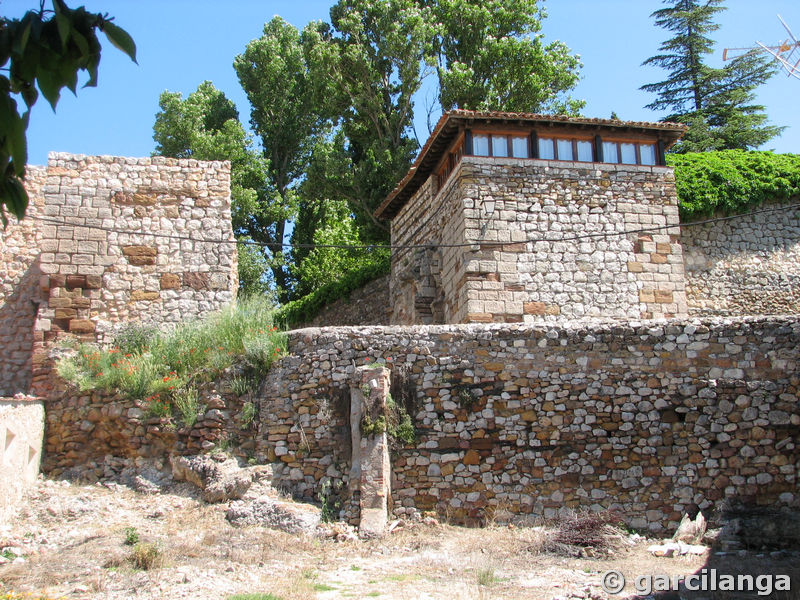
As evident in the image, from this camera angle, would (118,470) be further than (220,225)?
No

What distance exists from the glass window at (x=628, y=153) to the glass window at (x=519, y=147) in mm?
2038

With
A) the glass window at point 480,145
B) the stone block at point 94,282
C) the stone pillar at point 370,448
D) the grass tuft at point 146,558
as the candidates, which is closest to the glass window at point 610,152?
the glass window at point 480,145

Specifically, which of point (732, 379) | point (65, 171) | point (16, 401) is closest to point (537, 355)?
point (732, 379)

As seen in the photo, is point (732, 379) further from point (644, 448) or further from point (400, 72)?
point (400, 72)

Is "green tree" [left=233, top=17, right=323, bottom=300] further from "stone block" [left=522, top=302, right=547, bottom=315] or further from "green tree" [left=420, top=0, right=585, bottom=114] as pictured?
"stone block" [left=522, top=302, right=547, bottom=315]

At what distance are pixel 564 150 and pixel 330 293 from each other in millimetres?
8193

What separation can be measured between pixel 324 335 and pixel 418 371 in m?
1.48

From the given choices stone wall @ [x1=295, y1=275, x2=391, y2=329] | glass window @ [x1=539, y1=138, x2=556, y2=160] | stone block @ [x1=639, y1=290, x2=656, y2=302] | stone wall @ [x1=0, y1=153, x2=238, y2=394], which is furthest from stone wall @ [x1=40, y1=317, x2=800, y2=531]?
stone wall @ [x1=295, y1=275, x2=391, y2=329]

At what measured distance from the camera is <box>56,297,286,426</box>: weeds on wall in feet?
37.6

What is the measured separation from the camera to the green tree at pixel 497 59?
23.0 meters

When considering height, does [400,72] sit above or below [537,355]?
above

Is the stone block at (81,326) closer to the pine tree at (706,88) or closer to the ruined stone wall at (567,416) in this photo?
the ruined stone wall at (567,416)

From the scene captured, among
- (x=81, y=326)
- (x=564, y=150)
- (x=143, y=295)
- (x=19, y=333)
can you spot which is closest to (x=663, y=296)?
(x=564, y=150)

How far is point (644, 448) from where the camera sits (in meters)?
10.6
